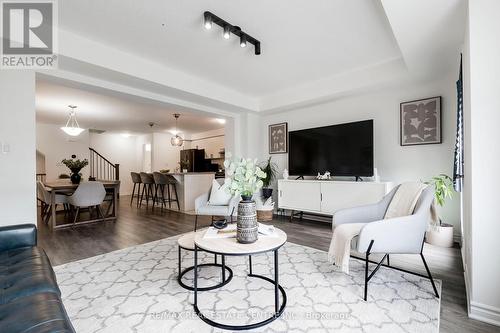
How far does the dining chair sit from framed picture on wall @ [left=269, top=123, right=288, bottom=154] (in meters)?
3.57

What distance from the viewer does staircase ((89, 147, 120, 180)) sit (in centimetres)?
862

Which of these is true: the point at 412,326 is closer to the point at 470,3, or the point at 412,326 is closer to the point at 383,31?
the point at 470,3

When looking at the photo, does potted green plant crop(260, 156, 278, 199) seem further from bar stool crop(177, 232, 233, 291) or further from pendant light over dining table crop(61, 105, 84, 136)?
pendant light over dining table crop(61, 105, 84, 136)

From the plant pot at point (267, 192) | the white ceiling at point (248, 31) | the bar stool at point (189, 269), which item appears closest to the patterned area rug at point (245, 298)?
the bar stool at point (189, 269)

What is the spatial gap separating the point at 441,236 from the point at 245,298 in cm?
271

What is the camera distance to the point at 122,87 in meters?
3.47

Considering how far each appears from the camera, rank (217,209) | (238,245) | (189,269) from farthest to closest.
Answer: (217,209), (189,269), (238,245)

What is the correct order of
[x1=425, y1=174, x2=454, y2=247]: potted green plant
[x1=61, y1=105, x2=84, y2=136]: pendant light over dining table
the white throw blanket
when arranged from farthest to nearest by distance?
1. [x1=61, y1=105, x2=84, y2=136]: pendant light over dining table
2. [x1=425, y1=174, x2=454, y2=247]: potted green plant
3. the white throw blanket

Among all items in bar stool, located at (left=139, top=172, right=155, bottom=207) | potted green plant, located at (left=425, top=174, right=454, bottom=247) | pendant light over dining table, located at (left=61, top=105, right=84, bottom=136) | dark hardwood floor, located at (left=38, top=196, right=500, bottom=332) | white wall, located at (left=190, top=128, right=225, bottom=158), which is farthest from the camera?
white wall, located at (left=190, top=128, right=225, bottom=158)

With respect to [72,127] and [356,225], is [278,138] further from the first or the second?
[72,127]

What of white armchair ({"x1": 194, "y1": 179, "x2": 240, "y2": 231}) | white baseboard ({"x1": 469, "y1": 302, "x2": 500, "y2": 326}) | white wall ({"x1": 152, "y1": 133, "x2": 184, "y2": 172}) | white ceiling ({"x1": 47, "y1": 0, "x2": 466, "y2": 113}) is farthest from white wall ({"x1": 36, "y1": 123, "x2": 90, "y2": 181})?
white baseboard ({"x1": 469, "y1": 302, "x2": 500, "y2": 326})

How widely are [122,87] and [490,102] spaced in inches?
156

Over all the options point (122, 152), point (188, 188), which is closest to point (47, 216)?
point (188, 188)

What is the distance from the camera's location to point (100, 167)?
8.88 metres
